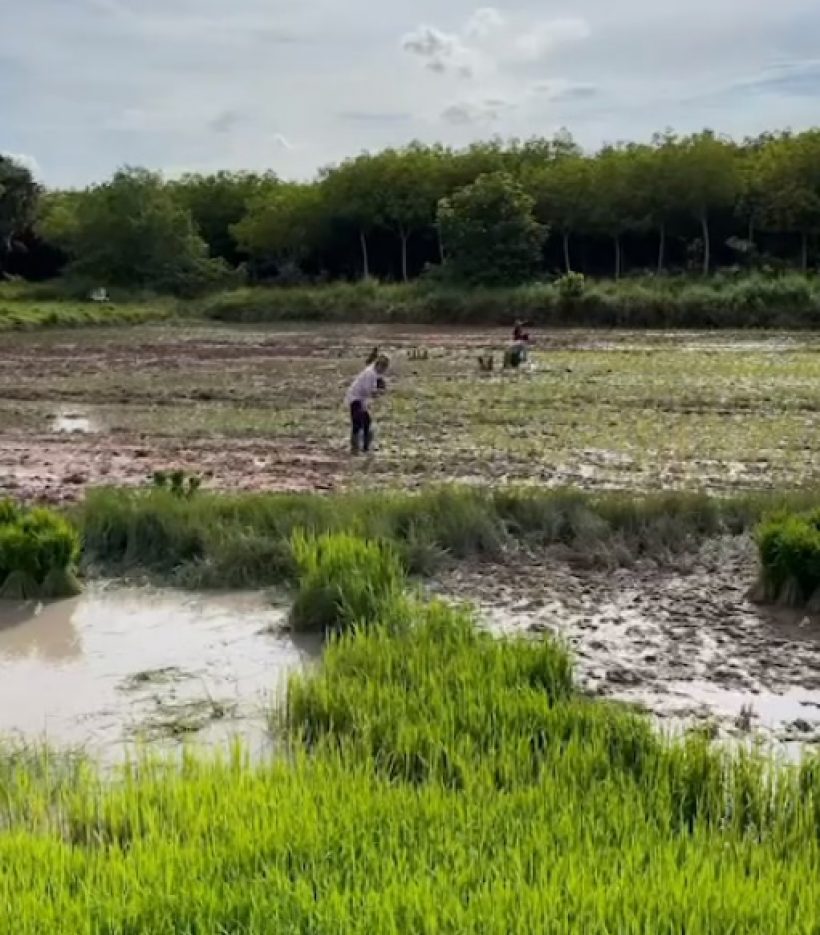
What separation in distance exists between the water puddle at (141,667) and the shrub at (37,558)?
6.3 inches

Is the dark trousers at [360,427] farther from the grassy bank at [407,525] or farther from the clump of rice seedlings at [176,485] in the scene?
the grassy bank at [407,525]

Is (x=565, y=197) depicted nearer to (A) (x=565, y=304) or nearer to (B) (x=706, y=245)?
(B) (x=706, y=245)

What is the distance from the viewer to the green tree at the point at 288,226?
4791 cm

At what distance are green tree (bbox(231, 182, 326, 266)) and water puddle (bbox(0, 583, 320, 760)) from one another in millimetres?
41621

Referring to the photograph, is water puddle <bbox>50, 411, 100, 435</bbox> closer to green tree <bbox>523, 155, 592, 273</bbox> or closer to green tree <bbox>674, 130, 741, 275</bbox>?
green tree <bbox>674, 130, 741, 275</bbox>

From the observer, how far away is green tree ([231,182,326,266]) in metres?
47.9

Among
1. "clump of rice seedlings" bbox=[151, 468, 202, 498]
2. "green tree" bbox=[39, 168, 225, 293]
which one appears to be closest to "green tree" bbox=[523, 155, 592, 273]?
"green tree" bbox=[39, 168, 225, 293]

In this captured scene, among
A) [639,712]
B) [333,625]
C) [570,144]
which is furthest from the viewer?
[570,144]

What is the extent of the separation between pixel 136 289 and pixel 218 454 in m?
35.9

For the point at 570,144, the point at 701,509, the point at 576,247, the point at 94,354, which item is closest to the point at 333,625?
the point at 701,509

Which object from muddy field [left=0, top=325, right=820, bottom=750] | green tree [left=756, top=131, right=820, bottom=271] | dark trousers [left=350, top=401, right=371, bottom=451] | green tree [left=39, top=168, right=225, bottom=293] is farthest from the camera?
green tree [left=39, top=168, right=225, bottom=293]

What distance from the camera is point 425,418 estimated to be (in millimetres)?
14883

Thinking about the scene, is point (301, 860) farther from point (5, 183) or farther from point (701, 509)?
point (5, 183)

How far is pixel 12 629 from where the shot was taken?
691cm
